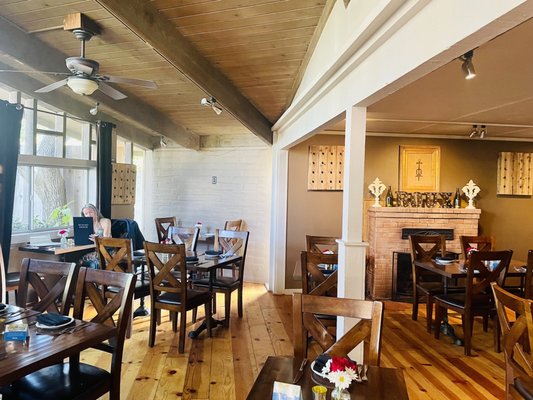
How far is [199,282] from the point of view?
4551mm

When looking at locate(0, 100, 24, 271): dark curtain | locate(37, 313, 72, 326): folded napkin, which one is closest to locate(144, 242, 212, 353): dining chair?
locate(37, 313, 72, 326): folded napkin

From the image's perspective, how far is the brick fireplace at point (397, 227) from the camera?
547cm

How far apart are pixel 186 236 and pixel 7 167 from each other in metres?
2.21

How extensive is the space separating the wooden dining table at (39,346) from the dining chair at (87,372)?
0.26ft

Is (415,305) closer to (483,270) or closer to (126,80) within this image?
(483,270)

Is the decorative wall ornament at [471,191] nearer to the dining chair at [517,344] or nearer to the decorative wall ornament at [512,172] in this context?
the decorative wall ornament at [512,172]

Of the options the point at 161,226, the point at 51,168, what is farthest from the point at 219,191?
the point at 51,168

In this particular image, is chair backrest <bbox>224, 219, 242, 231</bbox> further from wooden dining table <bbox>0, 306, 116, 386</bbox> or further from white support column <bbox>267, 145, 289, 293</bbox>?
wooden dining table <bbox>0, 306, 116, 386</bbox>

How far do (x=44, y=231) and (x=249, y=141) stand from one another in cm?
328

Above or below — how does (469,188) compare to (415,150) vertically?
below

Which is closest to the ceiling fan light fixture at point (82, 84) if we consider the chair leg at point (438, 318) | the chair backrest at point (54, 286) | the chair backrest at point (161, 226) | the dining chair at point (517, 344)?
the chair backrest at point (54, 286)

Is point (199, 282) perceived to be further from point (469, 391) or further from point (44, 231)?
point (469, 391)

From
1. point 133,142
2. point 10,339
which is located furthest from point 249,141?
point 10,339

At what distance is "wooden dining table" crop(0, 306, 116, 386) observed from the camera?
5.32 feet
